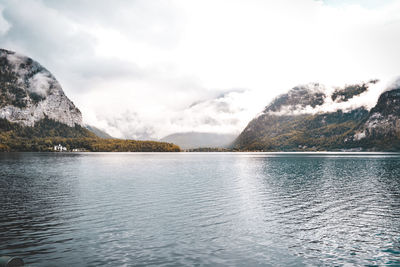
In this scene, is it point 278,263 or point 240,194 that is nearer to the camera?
point 278,263

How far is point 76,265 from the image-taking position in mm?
19578

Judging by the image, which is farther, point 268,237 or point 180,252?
point 268,237

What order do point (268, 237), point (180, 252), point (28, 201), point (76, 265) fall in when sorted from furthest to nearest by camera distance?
1. point (28, 201)
2. point (268, 237)
3. point (180, 252)
4. point (76, 265)

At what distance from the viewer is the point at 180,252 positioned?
2231cm

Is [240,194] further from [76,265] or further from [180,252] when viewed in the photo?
[76,265]

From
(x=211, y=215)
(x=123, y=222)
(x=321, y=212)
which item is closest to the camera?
(x=123, y=222)

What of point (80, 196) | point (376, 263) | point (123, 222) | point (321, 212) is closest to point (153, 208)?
point (123, 222)

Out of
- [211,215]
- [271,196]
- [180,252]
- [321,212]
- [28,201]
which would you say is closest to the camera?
[180,252]

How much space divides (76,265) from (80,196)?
3086 cm

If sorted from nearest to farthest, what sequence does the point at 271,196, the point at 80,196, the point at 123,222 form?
the point at 123,222 → the point at 80,196 → the point at 271,196

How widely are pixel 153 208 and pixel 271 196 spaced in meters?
23.0

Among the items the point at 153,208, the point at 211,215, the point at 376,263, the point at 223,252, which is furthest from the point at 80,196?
the point at 376,263

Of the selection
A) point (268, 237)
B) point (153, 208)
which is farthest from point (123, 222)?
point (268, 237)

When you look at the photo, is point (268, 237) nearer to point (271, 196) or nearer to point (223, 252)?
point (223, 252)
